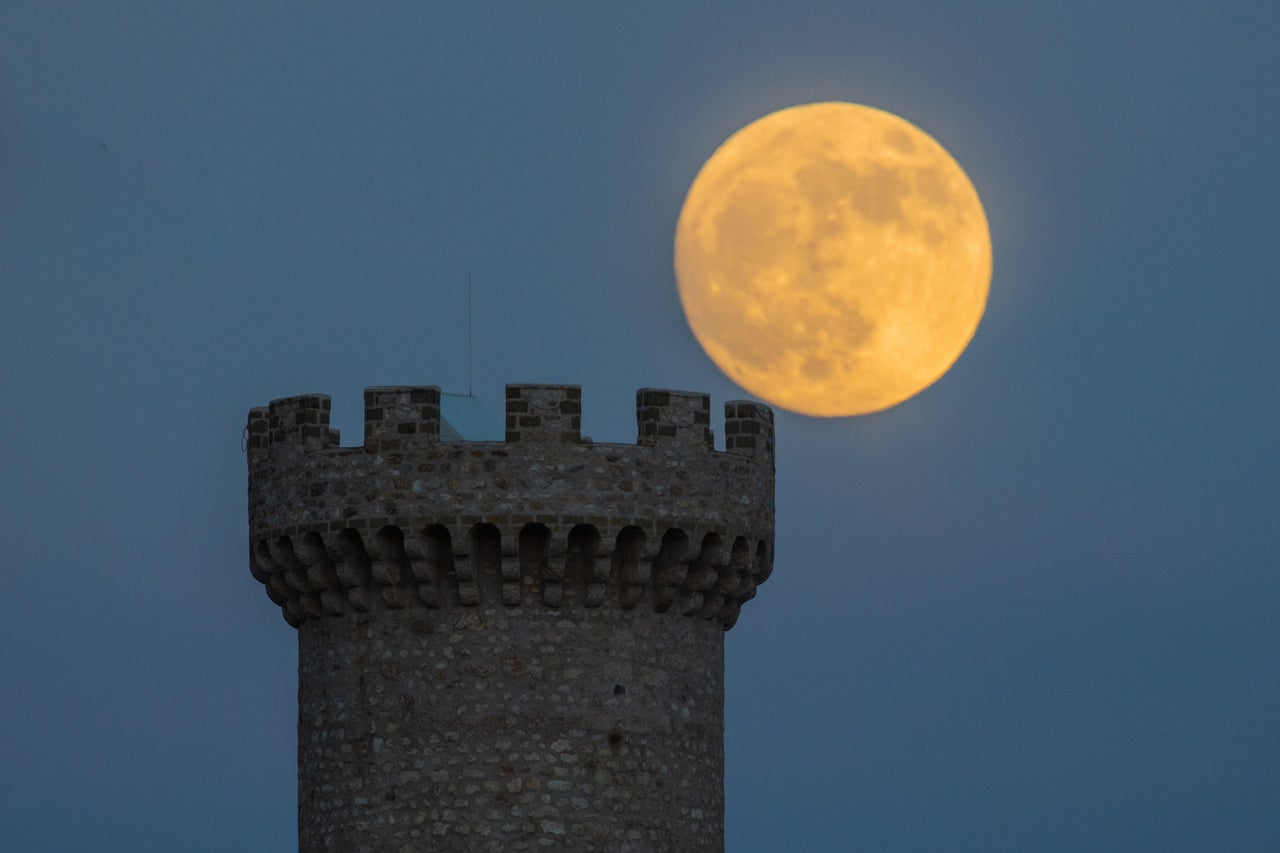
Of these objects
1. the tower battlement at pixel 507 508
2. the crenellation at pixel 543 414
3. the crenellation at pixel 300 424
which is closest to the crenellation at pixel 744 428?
the tower battlement at pixel 507 508

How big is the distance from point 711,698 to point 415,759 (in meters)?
4.15

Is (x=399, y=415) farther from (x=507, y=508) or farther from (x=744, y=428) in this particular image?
(x=744, y=428)

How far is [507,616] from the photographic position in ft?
155

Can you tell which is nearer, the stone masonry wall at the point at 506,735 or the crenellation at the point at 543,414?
the stone masonry wall at the point at 506,735

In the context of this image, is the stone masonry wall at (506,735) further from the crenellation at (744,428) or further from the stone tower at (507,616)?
the crenellation at (744,428)

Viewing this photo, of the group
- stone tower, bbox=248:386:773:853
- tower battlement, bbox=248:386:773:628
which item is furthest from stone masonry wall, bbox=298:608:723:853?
tower battlement, bbox=248:386:773:628

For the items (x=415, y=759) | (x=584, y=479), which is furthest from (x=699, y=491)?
(x=415, y=759)

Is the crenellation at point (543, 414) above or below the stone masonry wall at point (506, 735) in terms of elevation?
above

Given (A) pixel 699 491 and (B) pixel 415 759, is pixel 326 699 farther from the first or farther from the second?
(A) pixel 699 491

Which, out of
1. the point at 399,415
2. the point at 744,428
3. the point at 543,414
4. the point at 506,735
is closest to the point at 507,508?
the point at 543,414

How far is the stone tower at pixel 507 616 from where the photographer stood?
4703 cm

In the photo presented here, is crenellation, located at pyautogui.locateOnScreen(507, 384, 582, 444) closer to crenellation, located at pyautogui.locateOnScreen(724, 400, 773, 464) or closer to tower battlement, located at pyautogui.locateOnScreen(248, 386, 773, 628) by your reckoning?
tower battlement, located at pyautogui.locateOnScreen(248, 386, 773, 628)

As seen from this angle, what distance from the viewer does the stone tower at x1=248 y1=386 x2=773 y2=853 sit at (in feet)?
154

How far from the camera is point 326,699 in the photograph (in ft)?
159
